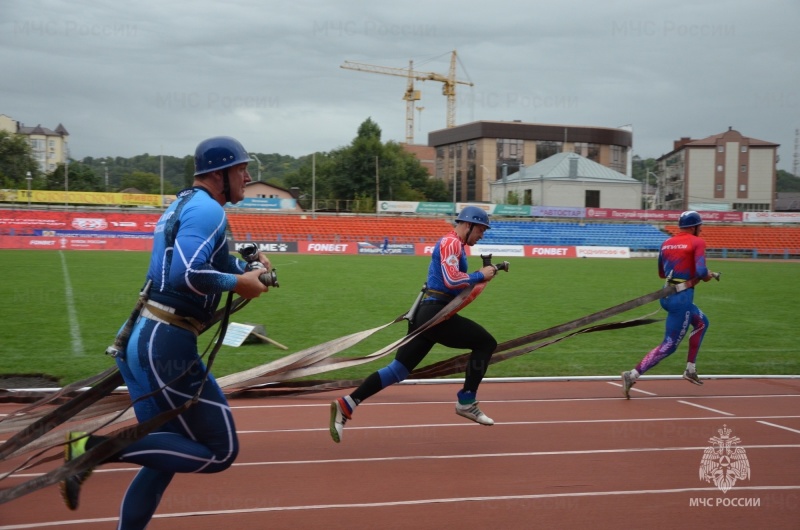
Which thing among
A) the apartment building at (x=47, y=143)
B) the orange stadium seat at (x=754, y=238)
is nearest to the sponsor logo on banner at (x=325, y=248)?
the orange stadium seat at (x=754, y=238)

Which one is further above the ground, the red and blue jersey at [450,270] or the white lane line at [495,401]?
the red and blue jersey at [450,270]

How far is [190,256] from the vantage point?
10.6 ft

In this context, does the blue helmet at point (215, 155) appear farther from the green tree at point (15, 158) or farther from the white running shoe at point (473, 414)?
the green tree at point (15, 158)

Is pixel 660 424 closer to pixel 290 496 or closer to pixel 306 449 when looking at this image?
pixel 306 449

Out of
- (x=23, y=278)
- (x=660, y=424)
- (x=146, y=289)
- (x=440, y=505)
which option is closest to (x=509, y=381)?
(x=660, y=424)

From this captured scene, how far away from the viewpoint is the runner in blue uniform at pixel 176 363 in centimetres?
327

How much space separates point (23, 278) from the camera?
68.1 ft

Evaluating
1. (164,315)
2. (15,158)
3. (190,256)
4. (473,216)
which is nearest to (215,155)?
(190,256)

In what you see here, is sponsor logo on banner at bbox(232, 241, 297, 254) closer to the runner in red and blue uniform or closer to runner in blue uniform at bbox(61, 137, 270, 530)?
the runner in red and blue uniform

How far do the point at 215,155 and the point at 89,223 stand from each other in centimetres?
4620

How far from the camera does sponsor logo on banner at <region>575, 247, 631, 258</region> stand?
149 ft

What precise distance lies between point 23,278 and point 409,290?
36.7ft

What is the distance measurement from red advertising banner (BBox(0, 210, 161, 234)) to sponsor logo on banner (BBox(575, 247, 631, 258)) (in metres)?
26.9

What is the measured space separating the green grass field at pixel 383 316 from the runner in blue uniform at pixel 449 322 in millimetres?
3302
